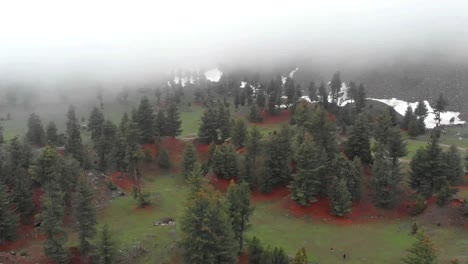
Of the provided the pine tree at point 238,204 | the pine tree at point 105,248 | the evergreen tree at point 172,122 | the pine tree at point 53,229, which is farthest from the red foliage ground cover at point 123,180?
the pine tree at point 238,204

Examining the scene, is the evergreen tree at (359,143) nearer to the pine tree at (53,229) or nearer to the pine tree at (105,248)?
the pine tree at (105,248)

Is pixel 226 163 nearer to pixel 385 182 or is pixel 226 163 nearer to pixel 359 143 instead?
pixel 359 143

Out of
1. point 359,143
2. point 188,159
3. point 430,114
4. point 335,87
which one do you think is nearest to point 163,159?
point 188,159

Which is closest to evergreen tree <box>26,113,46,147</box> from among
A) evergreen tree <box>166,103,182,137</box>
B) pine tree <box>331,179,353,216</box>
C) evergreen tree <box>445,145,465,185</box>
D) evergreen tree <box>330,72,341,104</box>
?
evergreen tree <box>166,103,182,137</box>

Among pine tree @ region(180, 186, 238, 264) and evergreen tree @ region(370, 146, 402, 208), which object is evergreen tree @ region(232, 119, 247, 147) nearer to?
evergreen tree @ region(370, 146, 402, 208)

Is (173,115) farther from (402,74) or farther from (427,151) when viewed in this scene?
(402,74)

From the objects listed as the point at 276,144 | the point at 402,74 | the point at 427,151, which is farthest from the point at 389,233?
the point at 402,74
